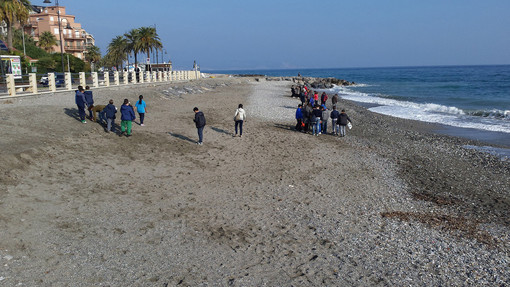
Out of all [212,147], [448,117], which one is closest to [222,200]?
[212,147]

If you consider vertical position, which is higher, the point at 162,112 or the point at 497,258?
the point at 162,112

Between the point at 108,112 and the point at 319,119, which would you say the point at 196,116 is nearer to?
the point at 108,112

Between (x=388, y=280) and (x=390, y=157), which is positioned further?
(x=390, y=157)

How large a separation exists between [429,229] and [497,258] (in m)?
1.42

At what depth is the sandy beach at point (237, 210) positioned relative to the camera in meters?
6.25

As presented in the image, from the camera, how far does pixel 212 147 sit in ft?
48.7

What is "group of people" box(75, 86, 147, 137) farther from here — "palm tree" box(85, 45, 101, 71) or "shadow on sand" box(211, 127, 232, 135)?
"palm tree" box(85, 45, 101, 71)

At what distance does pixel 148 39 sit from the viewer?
5897cm

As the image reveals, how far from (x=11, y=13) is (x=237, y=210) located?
47230 mm

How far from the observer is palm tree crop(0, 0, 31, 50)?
43.0 metres

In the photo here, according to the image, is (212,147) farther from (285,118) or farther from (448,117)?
(448,117)

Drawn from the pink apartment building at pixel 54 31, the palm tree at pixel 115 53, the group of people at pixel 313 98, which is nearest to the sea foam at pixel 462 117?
the group of people at pixel 313 98

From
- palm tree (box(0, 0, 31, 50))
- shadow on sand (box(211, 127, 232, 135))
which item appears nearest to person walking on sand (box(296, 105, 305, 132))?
shadow on sand (box(211, 127, 232, 135))

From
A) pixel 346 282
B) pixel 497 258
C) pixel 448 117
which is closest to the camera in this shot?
pixel 346 282
